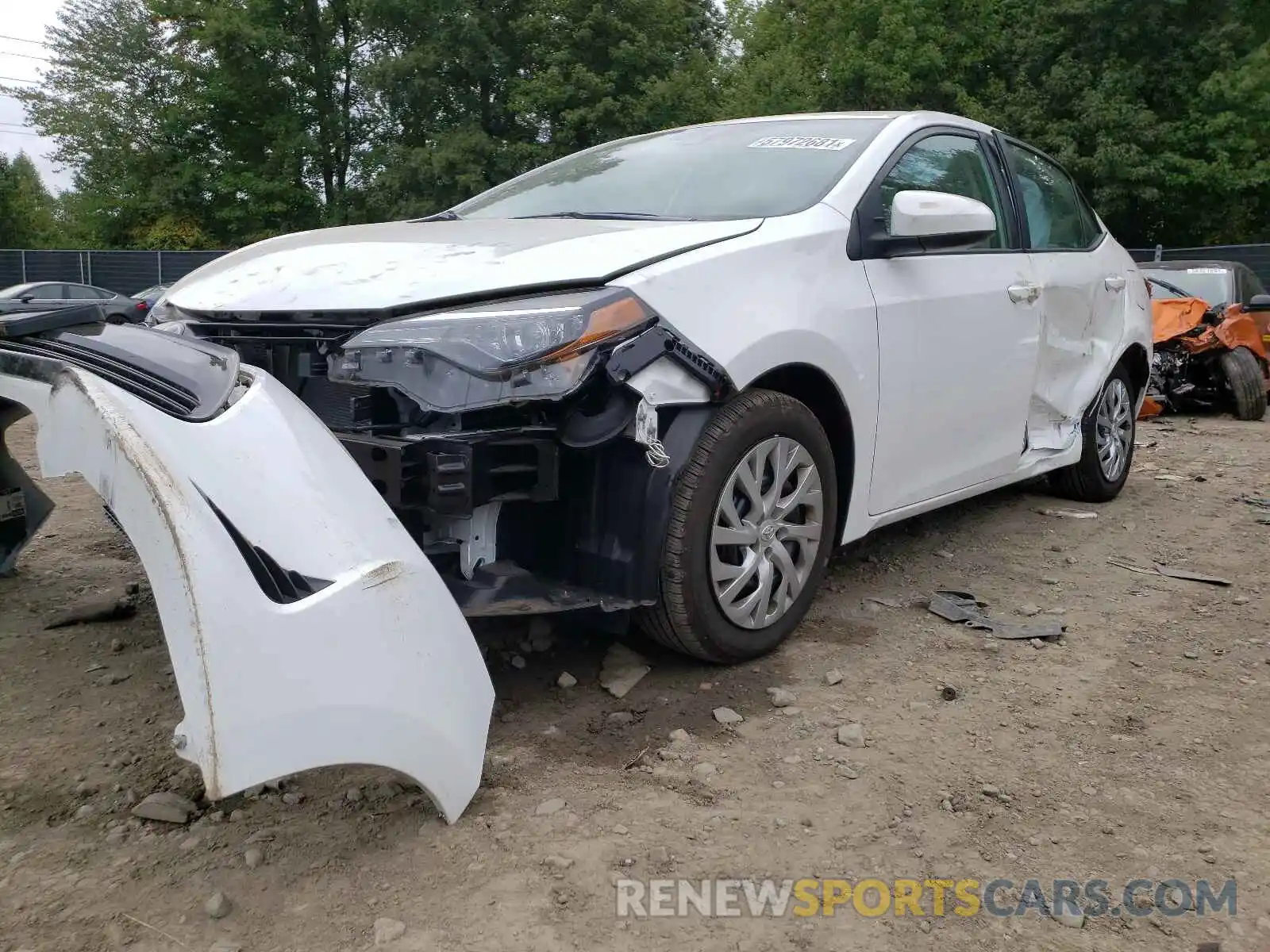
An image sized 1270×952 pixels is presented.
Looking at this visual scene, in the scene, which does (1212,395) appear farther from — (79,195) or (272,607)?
(79,195)

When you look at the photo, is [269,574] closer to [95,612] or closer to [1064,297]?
[95,612]

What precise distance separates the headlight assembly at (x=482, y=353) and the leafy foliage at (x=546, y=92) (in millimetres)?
24755

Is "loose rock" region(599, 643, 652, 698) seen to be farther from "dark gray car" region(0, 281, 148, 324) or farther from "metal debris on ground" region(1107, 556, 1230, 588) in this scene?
"dark gray car" region(0, 281, 148, 324)

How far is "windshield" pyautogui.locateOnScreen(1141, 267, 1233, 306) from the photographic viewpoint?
961cm

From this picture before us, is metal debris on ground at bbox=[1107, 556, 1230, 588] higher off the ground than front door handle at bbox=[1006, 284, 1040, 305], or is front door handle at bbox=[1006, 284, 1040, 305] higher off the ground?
front door handle at bbox=[1006, 284, 1040, 305]

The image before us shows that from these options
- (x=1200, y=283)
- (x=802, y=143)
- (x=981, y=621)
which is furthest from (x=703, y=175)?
(x=1200, y=283)

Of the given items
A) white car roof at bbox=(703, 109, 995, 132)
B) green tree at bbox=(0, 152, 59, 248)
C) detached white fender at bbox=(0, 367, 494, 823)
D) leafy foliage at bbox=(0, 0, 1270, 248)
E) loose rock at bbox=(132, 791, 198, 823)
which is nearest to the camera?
detached white fender at bbox=(0, 367, 494, 823)

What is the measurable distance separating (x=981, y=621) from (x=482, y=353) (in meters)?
2.04

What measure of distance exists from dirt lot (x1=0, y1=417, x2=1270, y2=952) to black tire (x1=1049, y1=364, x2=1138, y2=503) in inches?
56.8

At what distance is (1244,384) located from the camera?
8914 millimetres

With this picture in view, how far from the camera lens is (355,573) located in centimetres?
196

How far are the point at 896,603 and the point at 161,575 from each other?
2536 mm

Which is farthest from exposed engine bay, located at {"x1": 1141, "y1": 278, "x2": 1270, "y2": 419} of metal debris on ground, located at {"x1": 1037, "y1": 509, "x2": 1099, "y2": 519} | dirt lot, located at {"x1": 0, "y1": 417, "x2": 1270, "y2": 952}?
dirt lot, located at {"x1": 0, "y1": 417, "x2": 1270, "y2": 952}

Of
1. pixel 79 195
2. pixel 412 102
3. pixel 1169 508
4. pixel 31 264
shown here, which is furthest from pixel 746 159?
pixel 79 195
